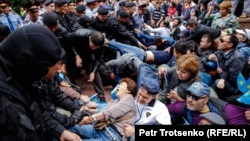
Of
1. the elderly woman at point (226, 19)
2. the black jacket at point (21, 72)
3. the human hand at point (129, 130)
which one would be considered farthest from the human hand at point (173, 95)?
the elderly woman at point (226, 19)

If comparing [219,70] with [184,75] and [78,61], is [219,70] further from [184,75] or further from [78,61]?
[78,61]

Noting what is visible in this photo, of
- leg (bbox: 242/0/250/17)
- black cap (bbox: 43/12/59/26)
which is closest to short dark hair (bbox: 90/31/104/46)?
black cap (bbox: 43/12/59/26)

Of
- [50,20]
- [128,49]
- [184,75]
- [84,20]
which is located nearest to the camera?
[184,75]

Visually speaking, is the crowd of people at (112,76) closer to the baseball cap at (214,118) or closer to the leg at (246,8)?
the baseball cap at (214,118)

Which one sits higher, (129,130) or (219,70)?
(129,130)

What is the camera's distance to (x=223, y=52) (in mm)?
4543

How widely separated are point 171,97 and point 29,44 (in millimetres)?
2263

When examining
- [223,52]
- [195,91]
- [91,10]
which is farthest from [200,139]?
[91,10]

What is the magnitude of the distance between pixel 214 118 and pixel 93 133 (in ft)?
3.76

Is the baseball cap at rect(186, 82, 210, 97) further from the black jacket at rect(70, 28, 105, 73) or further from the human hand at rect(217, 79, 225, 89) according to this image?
the black jacket at rect(70, 28, 105, 73)

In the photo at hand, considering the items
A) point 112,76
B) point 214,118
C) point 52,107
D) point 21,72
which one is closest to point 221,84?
point 214,118

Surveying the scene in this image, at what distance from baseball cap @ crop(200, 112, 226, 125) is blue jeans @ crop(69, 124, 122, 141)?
81 centimetres

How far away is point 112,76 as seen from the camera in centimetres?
501

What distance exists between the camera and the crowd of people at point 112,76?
162 centimetres
